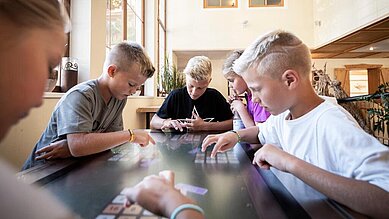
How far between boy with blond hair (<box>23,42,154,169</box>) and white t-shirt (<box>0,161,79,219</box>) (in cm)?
79

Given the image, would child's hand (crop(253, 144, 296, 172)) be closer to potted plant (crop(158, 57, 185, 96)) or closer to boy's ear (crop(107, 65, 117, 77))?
boy's ear (crop(107, 65, 117, 77))

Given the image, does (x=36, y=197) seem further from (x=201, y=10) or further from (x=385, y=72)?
(x=385, y=72)

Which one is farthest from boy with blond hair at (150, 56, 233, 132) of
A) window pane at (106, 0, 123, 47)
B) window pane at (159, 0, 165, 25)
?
window pane at (159, 0, 165, 25)

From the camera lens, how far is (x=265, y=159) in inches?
28.0

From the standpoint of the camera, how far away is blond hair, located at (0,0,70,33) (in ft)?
0.71

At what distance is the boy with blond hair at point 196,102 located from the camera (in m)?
1.94

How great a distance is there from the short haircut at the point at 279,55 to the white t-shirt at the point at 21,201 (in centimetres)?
77

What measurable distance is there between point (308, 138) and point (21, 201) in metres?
0.77

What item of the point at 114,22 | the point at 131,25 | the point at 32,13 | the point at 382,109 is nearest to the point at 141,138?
the point at 32,13

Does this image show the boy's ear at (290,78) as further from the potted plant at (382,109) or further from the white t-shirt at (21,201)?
the potted plant at (382,109)

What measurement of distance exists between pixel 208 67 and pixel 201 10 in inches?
208

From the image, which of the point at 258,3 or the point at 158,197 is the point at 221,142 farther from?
the point at 258,3

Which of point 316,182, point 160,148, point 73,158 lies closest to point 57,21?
point 316,182

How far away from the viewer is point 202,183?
62 cm
